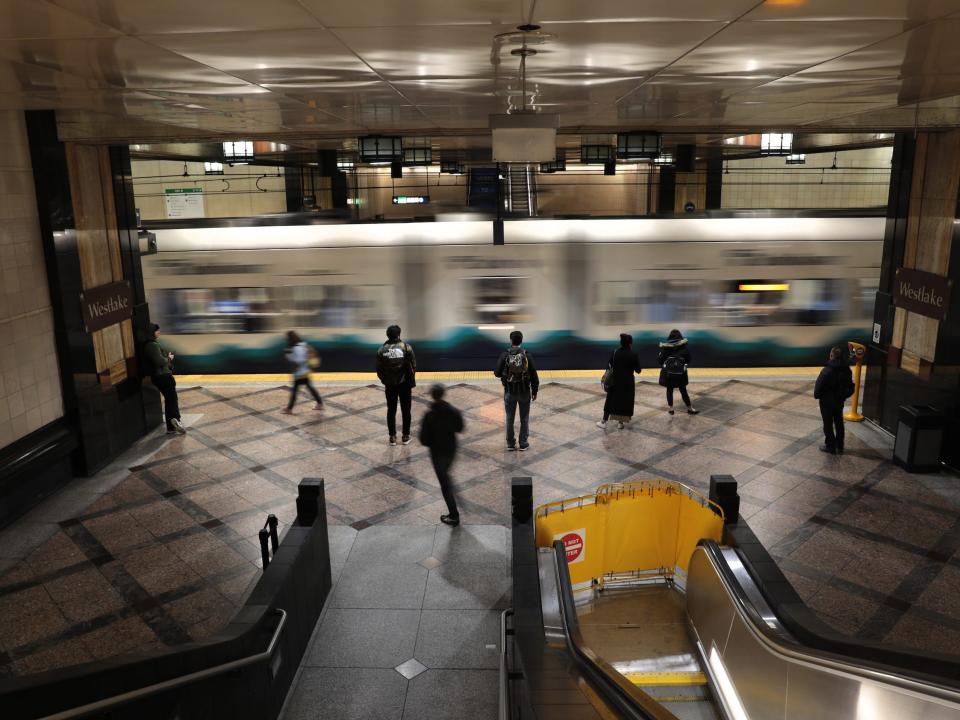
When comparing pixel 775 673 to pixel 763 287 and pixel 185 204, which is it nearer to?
pixel 763 287

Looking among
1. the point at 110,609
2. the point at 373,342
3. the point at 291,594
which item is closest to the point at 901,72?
the point at 291,594

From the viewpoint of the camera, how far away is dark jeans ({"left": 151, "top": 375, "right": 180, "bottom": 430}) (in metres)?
10.1

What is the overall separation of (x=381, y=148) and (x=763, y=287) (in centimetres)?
676

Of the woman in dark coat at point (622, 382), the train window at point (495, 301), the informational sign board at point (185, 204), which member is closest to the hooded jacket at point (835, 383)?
the woman in dark coat at point (622, 382)

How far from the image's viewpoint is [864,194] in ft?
69.8

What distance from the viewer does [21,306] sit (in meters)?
7.76

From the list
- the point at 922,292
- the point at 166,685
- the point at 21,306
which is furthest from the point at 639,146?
the point at 166,685

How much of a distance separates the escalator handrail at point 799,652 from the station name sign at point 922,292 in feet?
14.6

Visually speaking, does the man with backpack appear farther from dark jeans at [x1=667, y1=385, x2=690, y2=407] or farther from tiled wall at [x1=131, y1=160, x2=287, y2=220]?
tiled wall at [x1=131, y1=160, x2=287, y2=220]

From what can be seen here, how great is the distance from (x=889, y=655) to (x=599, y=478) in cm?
452

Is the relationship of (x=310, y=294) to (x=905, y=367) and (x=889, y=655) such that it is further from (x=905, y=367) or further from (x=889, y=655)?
(x=889, y=655)

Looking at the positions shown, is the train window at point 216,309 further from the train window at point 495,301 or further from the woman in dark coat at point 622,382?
the woman in dark coat at point 622,382

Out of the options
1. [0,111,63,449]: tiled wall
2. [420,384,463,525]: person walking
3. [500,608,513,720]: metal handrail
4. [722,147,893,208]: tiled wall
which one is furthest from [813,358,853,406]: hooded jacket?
[722,147,893,208]: tiled wall

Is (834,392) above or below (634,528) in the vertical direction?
above
